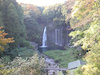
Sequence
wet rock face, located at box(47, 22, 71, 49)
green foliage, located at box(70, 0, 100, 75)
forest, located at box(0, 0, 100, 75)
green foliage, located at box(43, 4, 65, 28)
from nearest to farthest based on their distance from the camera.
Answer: green foliage, located at box(70, 0, 100, 75)
forest, located at box(0, 0, 100, 75)
wet rock face, located at box(47, 22, 71, 49)
green foliage, located at box(43, 4, 65, 28)

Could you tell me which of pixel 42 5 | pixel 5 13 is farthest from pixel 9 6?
pixel 42 5

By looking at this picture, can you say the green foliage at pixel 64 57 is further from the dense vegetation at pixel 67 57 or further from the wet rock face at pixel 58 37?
the wet rock face at pixel 58 37

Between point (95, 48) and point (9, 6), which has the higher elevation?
point (9, 6)

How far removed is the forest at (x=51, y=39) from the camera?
3684 millimetres

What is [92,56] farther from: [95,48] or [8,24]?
[8,24]

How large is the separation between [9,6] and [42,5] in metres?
24.8

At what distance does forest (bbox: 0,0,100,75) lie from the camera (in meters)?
3.68

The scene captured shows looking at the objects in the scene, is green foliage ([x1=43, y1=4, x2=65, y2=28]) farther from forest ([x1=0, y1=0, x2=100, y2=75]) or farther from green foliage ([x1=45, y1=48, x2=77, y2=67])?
green foliage ([x1=45, y1=48, x2=77, y2=67])

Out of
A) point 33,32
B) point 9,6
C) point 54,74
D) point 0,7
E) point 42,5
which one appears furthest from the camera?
point 42,5

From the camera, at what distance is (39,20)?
92.0 ft

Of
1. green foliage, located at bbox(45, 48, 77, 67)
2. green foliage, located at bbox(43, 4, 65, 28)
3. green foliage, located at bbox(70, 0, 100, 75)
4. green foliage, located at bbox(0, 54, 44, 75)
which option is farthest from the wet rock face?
green foliage, located at bbox(70, 0, 100, 75)

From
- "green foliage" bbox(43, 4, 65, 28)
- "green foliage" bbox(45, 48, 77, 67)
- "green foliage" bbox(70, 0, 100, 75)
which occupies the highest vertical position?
"green foliage" bbox(43, 4, 65, 28)

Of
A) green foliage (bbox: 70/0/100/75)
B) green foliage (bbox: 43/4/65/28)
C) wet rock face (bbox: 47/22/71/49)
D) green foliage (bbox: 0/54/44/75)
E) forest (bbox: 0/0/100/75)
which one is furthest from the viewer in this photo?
green foliage (bbox: 43/4/65/28)

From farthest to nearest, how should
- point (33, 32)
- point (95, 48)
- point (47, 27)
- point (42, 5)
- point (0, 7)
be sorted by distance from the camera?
1. point (42, 5)
2. point (47, 27)
3. point (33, 32)
4. point (0, 7)
5. point (95, 48)
